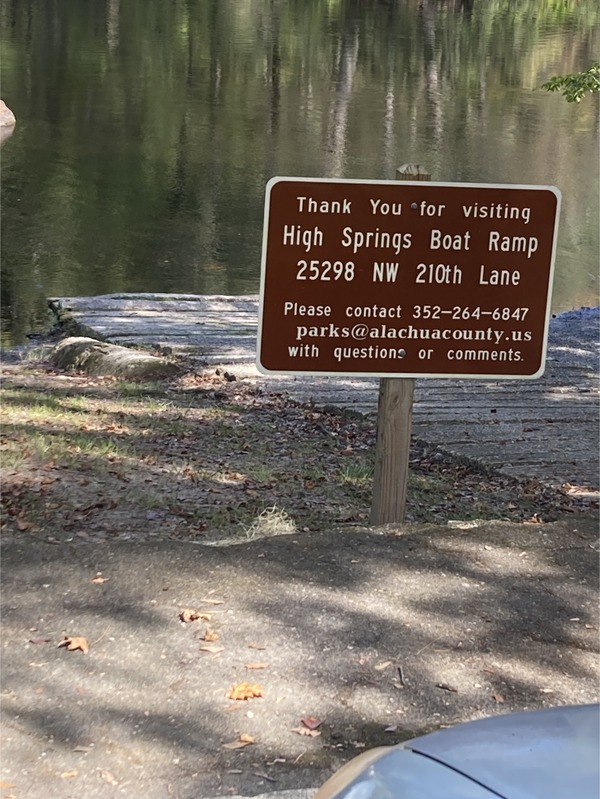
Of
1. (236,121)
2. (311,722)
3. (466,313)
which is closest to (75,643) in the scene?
(311,722)

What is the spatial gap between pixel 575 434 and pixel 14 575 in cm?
485

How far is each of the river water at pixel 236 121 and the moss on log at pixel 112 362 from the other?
3549 millimetres

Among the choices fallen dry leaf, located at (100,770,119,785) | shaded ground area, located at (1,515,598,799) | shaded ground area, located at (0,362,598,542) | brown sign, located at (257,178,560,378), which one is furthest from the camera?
shaded ground area, located at (0,362,598,542)

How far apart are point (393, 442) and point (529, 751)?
268 cm

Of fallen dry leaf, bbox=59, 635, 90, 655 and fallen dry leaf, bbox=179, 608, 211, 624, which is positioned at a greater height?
fallen dry leaf, bbox=179, 608, 211, 624

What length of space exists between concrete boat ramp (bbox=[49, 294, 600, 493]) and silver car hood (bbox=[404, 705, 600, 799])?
4.51 m

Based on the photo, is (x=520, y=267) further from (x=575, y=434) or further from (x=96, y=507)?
(x=575, y=434)

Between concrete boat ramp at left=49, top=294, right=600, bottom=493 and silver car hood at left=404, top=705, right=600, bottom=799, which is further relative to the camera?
concrete boat ramp at left=49, top=294, right=600, bottom=493

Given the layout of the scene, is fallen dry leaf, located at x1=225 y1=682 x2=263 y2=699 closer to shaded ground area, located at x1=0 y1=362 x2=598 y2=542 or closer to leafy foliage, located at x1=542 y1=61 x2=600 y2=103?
shaded ground area, located at x1=0 y1=362 x2=598 y2=542

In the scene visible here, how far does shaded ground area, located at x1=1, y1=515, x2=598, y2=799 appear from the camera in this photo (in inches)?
126

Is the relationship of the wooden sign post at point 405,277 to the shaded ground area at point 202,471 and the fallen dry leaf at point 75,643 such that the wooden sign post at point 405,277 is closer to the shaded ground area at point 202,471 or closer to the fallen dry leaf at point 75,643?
the shaded ground area at point 202,471

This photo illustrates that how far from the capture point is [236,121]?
3064cm

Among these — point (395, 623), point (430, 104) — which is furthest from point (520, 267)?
point (430, 104)

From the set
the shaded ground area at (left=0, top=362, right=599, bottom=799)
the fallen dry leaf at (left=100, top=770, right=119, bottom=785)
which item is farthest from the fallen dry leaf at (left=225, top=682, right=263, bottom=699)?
the fallen dry leaf at (left=100, top=770, right=119, bottom=785)
